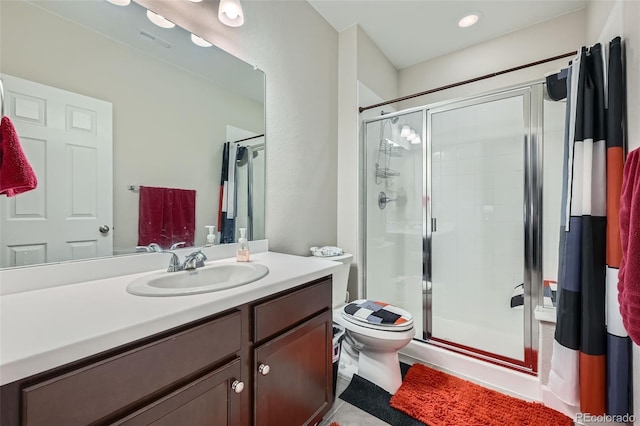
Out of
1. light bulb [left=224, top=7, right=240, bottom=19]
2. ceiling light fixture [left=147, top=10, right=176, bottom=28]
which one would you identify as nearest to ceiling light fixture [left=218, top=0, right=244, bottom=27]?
light bulb [left=224, top=7, right=240, bottom=19]

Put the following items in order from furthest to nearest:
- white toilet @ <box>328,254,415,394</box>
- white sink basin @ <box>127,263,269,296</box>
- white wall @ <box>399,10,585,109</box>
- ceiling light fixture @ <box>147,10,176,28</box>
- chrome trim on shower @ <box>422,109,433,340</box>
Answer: chrome trim on shower @ <box>422,109,433,340</box> < white wall @ <box>399,10,585,109</box> < white toilet @ <box>328,254,415,394</box> < ceiling light fixture @ <box>147,10,176,28</box> < white sink basin @ <box>127,263,269,296</box>

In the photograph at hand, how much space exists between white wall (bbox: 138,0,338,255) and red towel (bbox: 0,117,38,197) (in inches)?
34.5

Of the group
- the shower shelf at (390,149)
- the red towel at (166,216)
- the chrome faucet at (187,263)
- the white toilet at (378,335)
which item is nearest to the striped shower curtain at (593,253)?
the white toilet at (378,335)

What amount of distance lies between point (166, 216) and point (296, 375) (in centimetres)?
89

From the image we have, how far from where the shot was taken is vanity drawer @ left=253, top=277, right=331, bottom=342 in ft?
3.18

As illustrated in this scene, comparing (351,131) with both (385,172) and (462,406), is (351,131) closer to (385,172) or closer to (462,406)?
(385,172)

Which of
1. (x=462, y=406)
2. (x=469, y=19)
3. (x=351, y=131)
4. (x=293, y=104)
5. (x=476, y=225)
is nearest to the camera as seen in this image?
(x=462, y=406)

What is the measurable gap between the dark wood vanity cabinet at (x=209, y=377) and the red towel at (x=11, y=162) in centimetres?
57

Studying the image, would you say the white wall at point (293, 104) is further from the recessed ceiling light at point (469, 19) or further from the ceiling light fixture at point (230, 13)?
the recessed ceiling light at point (469, 19)

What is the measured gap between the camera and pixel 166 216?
1266mm

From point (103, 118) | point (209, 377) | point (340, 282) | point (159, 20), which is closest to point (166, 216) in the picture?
point (103, 118)

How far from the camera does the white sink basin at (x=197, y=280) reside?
2.86 feet

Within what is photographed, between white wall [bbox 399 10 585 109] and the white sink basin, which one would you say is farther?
white wall [bbox 399 10 585 109]

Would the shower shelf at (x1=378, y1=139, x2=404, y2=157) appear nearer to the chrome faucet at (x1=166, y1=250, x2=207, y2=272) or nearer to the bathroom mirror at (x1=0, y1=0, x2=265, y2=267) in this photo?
the bathroom mirror at (x1=0, y1=0, x2=265, y2=267)
